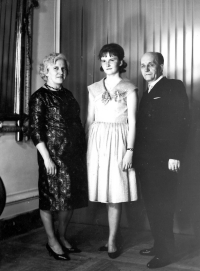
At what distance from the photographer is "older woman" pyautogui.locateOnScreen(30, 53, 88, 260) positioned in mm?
2396

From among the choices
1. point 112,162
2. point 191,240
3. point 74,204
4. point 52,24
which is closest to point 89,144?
point 112,162

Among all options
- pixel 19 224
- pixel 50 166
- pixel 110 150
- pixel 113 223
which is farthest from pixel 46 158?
pixel 19 224

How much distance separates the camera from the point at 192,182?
298cm

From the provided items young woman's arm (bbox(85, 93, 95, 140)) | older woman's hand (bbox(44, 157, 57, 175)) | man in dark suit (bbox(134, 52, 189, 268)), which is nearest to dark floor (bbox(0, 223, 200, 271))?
man in dark suit (bbox(134, 52, 189, 268))

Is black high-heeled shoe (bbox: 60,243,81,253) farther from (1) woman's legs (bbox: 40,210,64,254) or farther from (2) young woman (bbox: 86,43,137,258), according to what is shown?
(2) young woman (bbox: 86,43,137,258)

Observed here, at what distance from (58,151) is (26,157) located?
0.81 metres

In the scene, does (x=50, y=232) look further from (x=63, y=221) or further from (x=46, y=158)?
(x=46, y=158)

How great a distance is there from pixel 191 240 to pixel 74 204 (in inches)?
45.8

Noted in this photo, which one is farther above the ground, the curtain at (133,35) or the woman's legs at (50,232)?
the curtain at (133,35)

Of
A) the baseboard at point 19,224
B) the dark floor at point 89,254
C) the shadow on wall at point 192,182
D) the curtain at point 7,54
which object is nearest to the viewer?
the dark floor at point 89,254

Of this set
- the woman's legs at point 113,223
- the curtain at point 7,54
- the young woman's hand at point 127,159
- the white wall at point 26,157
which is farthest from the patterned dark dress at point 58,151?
the white wall at point 26,157

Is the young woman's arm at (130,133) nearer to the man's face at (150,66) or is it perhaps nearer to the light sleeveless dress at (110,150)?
the light sleeveless dress at (110,150)

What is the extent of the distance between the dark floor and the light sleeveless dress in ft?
1.47

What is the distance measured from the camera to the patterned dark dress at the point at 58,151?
7.89 ft
